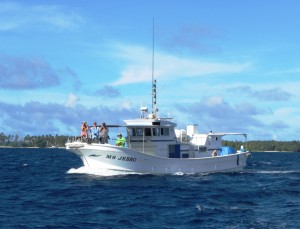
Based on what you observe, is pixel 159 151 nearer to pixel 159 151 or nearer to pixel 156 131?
pixel 159 151

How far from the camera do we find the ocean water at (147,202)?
22.7m

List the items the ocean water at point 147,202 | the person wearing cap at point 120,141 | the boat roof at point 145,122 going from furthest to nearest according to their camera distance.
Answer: the boat roof at point 145,122
the person wearing cap at point 120,141
the ocean water at point 147,202

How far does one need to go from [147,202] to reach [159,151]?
Answer: 15.9 meters

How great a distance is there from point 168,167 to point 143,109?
5581 mm

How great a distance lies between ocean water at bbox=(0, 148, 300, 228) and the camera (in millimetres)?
22719

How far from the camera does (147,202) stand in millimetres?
28188

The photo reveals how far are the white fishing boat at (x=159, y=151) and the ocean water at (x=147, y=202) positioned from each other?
1180mm

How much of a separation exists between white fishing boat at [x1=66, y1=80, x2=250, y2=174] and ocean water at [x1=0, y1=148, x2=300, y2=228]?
118cm

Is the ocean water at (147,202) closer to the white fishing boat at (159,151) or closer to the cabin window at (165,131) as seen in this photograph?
the white fishing boat at (159,151)

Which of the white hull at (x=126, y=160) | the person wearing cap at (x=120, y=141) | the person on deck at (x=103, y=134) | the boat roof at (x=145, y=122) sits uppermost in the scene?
the boat roof at (x=145, y=122)

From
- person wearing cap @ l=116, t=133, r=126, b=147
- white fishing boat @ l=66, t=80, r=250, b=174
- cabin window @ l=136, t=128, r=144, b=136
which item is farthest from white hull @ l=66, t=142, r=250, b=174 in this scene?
cabin window @ l=136, t=128, r=144, b=136

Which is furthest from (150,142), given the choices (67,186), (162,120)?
(67,186)

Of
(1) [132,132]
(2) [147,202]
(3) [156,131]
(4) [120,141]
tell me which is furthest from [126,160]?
(2) [147,202]

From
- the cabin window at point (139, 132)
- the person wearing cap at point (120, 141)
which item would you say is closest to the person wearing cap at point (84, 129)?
the person wearing cap at point (120, 141)
